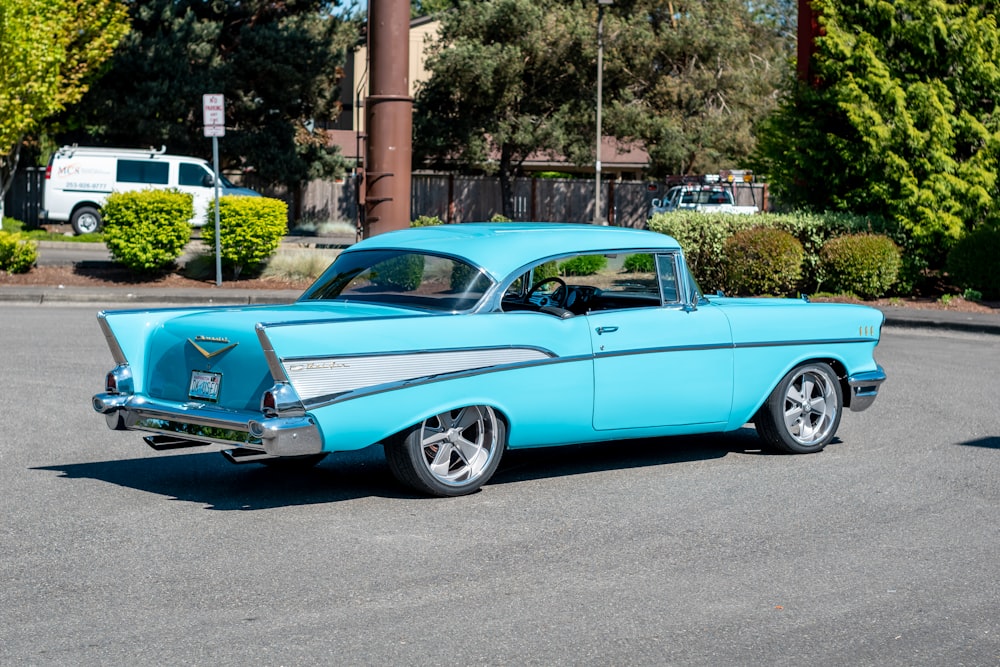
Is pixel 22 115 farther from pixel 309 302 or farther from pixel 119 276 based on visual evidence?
pixel 309 302

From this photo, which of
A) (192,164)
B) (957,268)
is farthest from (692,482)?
(192,164)

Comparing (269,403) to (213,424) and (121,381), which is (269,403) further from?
(121,381)

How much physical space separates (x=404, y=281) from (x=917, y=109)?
17.0 metres

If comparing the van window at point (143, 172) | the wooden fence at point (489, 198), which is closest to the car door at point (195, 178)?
the van window at point (143, 172)

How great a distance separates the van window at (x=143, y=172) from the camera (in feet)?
119

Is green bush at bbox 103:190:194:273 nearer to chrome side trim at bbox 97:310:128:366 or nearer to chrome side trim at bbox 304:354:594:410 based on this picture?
chrome side trim at bbox 97:310:128:366

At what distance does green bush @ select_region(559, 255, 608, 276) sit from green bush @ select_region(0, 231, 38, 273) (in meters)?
16.9

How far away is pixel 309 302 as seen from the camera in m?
8.54

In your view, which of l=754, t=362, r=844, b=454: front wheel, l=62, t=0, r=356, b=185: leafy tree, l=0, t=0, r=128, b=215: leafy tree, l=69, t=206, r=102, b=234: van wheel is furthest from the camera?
l=62, t=0, r=356, b=185: leafy tree

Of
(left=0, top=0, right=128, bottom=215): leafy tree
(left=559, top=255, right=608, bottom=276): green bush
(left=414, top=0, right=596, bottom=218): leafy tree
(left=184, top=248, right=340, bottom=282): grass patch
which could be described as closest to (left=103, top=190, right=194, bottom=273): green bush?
(left=184, top=248, right=340, bottom=282): grass patch

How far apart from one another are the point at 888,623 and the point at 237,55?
39528 millimetres

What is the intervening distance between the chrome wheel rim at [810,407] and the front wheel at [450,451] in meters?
2.49

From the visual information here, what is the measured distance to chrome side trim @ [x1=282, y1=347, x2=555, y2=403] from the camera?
701cm

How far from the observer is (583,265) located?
8.61 meters
